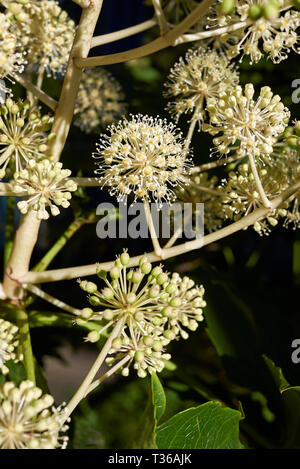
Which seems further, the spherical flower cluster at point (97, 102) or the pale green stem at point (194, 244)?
the spherical flower cluster at point (97, 102)

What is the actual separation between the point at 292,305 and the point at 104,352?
90cm

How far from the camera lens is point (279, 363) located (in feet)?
4.00

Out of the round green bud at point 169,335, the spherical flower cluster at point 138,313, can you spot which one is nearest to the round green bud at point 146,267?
the spherical flower cluster at point 138,313

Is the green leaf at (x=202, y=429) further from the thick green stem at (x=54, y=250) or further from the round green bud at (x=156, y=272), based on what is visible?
the thick green stem at (x=54, y=250)

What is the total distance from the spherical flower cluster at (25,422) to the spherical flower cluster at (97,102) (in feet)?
2.61

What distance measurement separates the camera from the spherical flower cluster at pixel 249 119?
2.67ft

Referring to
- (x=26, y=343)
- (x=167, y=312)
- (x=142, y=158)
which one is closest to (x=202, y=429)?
(x=167, y=312)

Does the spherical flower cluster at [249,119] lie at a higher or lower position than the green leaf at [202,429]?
Answer: higher

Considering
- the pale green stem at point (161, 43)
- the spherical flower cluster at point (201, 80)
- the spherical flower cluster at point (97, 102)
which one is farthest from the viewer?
the spherical flower cluster at point (97, 102)

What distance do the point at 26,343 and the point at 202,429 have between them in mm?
367

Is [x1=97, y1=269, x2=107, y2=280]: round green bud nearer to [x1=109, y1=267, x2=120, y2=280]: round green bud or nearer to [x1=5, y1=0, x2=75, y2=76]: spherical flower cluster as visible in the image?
[x1=109, y1=267, x2=120, y2=280]: round green bud

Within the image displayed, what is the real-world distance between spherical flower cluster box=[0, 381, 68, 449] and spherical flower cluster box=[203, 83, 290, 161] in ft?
1.65

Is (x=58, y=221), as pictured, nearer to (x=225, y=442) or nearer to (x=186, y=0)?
(x=186, y=0)

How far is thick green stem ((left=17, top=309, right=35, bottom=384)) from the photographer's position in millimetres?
901
